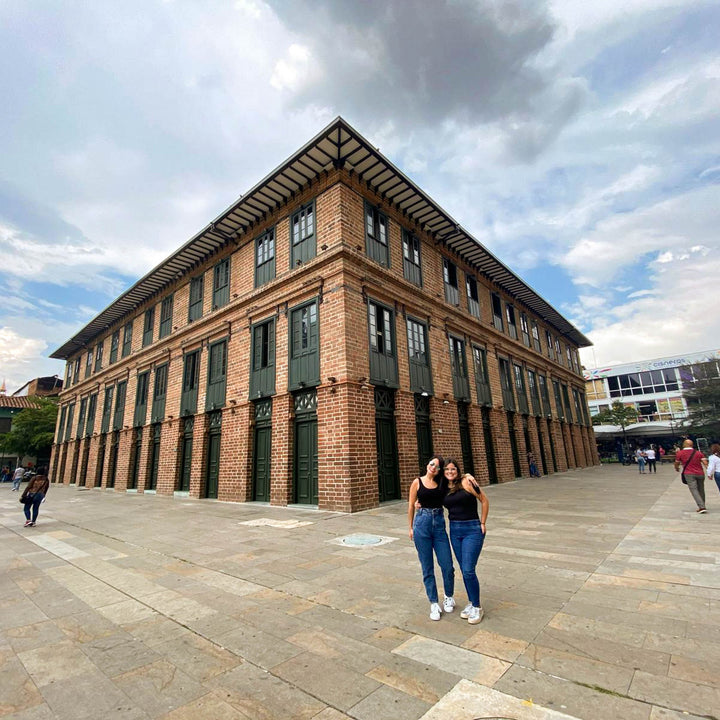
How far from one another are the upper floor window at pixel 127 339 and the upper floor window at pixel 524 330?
22.9 m

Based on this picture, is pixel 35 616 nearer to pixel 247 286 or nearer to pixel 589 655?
pixel 589 655

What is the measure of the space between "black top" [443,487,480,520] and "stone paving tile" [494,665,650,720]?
3.97 ft

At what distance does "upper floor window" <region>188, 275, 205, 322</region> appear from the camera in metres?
17.6

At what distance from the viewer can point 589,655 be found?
114 inches

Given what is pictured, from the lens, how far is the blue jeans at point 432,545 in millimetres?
3754

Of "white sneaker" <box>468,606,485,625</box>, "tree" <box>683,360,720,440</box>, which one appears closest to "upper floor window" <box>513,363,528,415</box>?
"white sneaker" <box>468,606,485,625</box>

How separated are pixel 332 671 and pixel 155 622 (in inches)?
78.5

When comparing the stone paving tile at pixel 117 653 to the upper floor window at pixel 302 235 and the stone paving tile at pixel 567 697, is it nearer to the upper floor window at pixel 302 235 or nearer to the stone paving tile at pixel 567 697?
the stone paving tile at pixel 567 697

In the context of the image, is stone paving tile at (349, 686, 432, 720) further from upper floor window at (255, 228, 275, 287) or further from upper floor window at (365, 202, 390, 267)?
upper floor window at (255, 228, 275, 287)

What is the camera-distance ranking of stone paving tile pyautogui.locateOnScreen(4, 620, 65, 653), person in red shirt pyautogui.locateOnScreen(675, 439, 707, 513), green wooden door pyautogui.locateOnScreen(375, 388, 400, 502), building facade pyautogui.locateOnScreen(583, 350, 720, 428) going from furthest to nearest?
1. building facade pyautogui.locateOnScreen(583, 350, 720, 428)
2. green wooden door pyautogui.locateOnScreen(375, 388, 400, 502)
3. person in red shirt pyautogui.locateOnScreen(675, 439, 707, 513)
4. stone paving tile pyautogui.locateOnScreen(4, 620, 65, 653)

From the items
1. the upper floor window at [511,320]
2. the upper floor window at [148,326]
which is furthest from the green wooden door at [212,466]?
the upper floor window at [511,320]

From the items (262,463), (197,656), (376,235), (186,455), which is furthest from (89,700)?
(186,455)

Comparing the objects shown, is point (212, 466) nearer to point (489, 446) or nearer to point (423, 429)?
point (423, 429)

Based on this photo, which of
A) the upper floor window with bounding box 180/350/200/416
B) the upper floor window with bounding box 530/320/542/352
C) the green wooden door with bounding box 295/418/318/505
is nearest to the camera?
the green wooden door with bounding box 295/418/318/505
